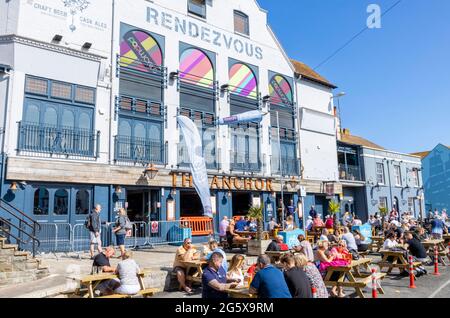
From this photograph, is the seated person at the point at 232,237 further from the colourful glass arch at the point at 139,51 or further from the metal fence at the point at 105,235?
the colourful glass arch at the point at 139,51

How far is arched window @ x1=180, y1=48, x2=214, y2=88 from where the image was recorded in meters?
18.9

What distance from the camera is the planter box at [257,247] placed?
517 inches

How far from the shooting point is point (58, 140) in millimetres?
14234

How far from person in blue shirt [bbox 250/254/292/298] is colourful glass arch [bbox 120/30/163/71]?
13488 mm

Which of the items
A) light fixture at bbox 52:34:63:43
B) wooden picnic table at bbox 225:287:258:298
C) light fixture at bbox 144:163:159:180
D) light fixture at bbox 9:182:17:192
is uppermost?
light fixture at bbox 52:34:63:43

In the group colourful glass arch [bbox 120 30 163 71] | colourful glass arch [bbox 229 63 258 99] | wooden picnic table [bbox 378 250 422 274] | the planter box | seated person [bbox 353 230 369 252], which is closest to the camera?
wooden picnic table [bbox 378 250 422 274]

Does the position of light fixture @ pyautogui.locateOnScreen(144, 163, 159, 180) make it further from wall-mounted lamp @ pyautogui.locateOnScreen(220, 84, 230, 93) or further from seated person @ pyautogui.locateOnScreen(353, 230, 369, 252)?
seated person @ pyautogui.locateOnScreen(353, 230, 369, 252)

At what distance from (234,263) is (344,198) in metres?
22.5

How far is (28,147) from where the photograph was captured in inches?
532

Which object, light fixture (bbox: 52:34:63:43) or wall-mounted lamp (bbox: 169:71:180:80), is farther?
wall-mounted lamp (bbox: 169:71:180:80)

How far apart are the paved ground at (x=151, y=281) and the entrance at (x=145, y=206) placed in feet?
14.3

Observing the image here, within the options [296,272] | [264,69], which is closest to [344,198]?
[264,69]

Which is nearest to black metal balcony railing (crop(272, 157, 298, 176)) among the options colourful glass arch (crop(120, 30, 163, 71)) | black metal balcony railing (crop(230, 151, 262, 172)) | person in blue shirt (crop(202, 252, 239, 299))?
black metal balcony railing (crop(230, 151, 262, 172))

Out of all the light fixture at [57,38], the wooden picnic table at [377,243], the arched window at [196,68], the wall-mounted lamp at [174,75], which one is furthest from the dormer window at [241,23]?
the wooden picnic table at [377,243]
